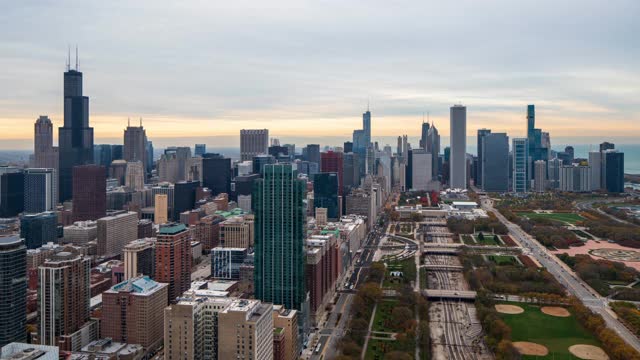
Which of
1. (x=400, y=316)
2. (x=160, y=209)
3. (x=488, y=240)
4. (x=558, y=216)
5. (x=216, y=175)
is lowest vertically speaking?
(x=400, y=316)

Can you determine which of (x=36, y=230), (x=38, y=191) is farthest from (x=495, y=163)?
(x=36, y=230)

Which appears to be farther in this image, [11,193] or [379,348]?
[11,193]

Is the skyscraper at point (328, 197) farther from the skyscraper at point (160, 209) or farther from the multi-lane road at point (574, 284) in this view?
the multi-lane road at point (574, 284)

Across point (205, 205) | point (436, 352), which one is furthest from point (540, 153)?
point (436, 352)

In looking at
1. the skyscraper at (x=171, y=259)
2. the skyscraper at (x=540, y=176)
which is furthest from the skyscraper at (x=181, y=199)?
the skyscraper at (x=540, y=176)

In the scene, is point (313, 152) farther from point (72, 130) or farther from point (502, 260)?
point (502, 260)

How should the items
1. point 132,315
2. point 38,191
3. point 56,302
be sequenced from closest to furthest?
1. point 56,302
2. point 132,315
3. point 38,191

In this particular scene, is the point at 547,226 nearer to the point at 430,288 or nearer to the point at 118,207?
the point at 430,288
